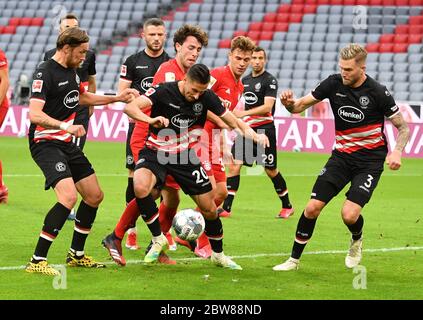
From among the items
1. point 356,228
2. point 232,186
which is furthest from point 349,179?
point 232,186

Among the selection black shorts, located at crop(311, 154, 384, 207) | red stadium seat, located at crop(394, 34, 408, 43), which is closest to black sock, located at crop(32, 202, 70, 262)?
black shorts, located at crop(311, 154, 384, 207)

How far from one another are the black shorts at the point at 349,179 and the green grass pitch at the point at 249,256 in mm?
716

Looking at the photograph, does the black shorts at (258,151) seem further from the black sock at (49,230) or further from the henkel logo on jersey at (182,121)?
the black sock at (49,230)

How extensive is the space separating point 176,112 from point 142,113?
13.8 inches

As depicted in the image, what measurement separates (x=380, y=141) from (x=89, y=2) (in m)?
27.0

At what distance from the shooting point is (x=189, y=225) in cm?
909

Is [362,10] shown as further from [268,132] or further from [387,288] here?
[387,288]

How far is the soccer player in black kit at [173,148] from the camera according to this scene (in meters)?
8.72

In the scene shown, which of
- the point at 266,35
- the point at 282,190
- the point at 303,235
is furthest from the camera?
the point at 266,35

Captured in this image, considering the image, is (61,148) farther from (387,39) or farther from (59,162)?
(387,39)

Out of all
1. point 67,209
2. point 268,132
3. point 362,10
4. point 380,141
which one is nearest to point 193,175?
point 67,209

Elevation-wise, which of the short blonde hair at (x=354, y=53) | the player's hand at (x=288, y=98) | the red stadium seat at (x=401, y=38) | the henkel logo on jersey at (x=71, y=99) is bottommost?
the henkel logo on jersey at (x=71, y=99)

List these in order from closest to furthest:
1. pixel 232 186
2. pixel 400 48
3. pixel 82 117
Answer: pixel 82 117, pixel 232 186, pixel 400 48

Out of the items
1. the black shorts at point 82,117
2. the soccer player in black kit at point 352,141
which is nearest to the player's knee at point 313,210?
the soccer player in black kit at point 352,141
